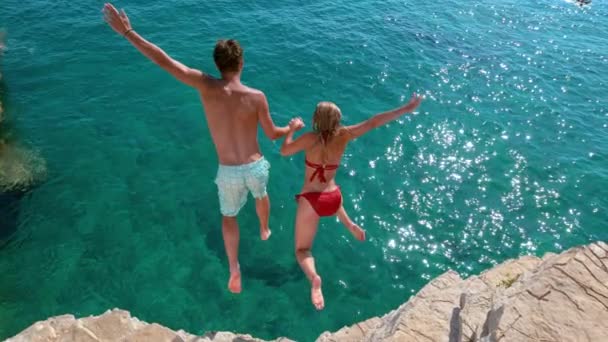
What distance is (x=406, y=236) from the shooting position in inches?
411

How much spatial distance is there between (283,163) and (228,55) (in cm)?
736

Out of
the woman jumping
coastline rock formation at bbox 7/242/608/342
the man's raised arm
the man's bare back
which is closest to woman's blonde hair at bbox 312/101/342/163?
the woman jumping

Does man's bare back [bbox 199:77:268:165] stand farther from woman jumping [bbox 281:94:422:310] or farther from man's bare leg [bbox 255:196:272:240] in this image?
man's bare leg [bbox 255:196:272:240]

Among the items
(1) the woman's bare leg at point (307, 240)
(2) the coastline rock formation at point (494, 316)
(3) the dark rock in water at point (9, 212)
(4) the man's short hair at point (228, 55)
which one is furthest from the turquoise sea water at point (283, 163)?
(4) the man's short hair at point (228, 55)

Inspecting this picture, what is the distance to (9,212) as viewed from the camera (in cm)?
1070

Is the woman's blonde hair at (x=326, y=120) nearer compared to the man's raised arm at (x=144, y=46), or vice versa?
the man's raised arm at (x=144, y=46)

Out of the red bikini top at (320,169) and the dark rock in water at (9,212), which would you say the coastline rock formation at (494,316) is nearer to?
the red bikini top at (320,169)

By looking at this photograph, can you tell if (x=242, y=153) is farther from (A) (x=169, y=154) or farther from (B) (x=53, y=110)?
(B) (x=53, y=110)

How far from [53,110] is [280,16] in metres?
10.00

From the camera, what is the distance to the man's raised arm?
4648 mm

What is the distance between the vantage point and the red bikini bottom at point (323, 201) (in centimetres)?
602

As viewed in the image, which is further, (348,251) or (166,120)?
(166,120)

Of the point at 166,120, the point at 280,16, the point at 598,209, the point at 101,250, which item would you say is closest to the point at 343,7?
the point at 280,16

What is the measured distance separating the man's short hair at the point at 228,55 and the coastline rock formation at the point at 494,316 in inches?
154
